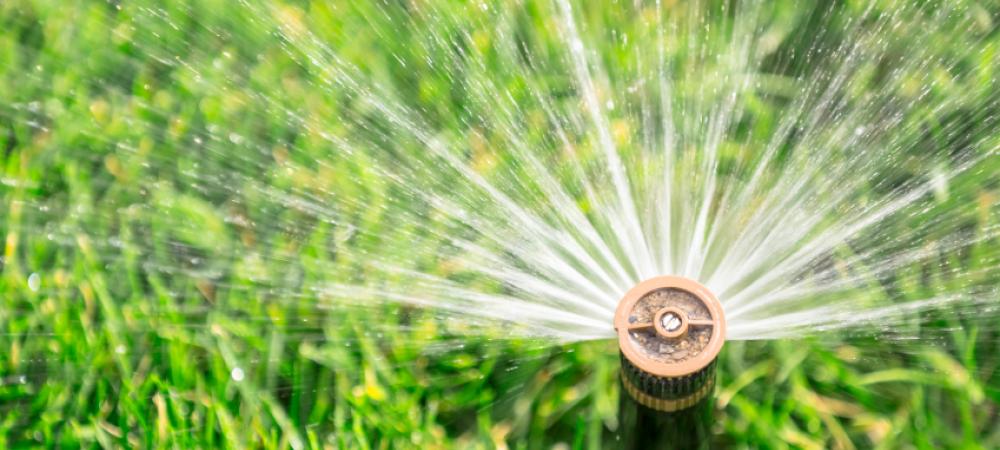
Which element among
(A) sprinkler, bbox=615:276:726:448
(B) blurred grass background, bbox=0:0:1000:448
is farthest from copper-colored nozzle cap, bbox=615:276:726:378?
(B) blurred grass background, bbox=0:0:1000:448

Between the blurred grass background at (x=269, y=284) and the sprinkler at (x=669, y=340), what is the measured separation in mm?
552

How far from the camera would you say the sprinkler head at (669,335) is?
138cm

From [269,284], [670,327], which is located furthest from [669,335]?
[269,284]

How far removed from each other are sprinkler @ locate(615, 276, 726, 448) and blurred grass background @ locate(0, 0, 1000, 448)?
552 millimetres

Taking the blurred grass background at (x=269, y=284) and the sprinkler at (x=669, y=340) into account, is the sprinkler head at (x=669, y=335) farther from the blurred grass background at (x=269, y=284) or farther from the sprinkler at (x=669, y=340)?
the blurred grass background at (x=269, y=284)

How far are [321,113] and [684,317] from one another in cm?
126

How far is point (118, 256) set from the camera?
2.29 metres

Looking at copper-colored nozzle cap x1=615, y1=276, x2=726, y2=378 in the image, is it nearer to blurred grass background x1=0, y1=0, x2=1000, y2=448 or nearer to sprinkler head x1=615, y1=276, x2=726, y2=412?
sprinkler head x1=615, y1=276, x2=726, y2=412

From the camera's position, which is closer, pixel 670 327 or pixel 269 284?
pixel 670 327

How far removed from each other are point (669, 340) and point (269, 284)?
41.4 inches

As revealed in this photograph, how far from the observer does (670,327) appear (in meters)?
1.40

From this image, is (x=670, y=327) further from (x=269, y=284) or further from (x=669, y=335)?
(x=269, y=284)

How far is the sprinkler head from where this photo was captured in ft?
4.54

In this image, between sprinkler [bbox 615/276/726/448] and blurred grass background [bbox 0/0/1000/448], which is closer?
sprinkler [bbox 615/276/726/448]
